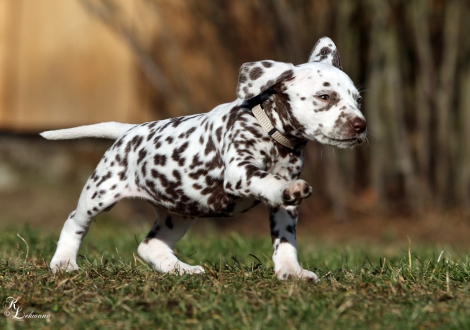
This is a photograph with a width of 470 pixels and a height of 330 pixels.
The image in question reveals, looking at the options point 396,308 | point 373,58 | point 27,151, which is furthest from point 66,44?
point 396,308

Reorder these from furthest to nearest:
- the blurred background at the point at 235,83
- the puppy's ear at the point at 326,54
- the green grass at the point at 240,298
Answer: the blurred background at the point at 235,83
the puppy's ear at the point at 326,54
the green grass at the point at 240,298

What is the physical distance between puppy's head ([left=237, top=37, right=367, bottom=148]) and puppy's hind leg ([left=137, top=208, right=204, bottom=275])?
1.30m

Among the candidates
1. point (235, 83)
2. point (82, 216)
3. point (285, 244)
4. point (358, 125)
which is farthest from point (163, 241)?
point (235, 83)

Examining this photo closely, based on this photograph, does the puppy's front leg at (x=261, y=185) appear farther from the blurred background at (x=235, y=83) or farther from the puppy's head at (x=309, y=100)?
the blurred background at (x=235, y=83)

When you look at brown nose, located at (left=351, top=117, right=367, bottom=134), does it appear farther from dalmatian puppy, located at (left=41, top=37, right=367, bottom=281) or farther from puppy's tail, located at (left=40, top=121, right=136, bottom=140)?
puppy's tail, located at (left=40, top=121, right=136, bottom=140)

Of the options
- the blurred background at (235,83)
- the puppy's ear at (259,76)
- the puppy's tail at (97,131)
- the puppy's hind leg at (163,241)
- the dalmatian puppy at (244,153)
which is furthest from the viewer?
the blurred background at (235,83)

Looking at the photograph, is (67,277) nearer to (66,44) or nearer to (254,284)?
(254,284)

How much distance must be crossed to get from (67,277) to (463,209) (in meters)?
7.15

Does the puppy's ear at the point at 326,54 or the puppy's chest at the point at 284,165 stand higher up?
the puppy's ear at the point at 326,54

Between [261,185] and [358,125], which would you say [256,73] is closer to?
[358,125]

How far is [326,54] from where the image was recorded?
5445 mm

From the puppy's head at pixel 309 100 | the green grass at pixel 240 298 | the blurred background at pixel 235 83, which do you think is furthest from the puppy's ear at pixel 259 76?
the blurred background at pixel 235 83

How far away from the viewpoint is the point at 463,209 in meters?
10.5

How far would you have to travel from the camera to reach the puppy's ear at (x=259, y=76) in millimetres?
4840
